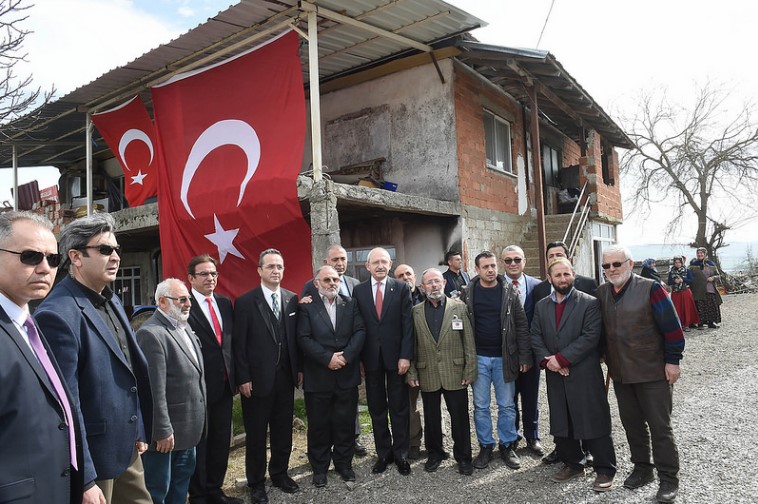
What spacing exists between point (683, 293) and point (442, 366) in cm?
920

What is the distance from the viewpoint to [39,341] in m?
2.01

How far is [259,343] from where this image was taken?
421 centimetres

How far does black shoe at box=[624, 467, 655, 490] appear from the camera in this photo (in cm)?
386

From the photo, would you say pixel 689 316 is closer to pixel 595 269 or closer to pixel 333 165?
pixel 595 269

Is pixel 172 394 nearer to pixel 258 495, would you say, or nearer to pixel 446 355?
pixel 258 495

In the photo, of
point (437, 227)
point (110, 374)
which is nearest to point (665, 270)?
point (437, 227)

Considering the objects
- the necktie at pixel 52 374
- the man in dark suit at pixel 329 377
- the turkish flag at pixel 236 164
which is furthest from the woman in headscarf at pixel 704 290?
the necktie at pixel 52 374

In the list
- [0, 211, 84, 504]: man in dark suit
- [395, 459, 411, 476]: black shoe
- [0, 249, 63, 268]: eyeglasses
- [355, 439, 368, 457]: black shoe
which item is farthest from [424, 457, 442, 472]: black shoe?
[0, 249, 63, 268]: eyeglasses

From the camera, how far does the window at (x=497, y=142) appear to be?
10445 millimetres

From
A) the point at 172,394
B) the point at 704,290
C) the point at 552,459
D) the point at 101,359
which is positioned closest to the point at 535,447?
the point at 552,459

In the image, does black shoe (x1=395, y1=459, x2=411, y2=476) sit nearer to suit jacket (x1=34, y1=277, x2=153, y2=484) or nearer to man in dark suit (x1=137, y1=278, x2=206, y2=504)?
man in dark suit (x1=137, y1=278, x2=206, y2=504)

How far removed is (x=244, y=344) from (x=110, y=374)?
1718 millimetres

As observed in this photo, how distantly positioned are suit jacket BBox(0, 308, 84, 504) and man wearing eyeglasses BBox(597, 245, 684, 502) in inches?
140

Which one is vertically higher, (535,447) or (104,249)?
(104,249)
